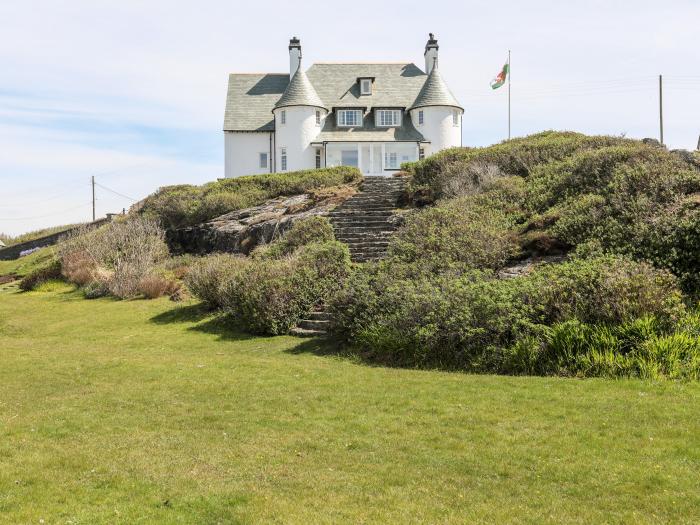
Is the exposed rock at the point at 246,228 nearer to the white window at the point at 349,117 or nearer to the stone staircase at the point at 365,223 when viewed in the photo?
the stone staircase at the point at 365,223

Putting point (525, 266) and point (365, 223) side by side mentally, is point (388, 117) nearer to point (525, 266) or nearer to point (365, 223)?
point (365, 223)

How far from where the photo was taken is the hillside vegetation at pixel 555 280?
1027 centimetres

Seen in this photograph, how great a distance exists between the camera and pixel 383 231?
21.2m

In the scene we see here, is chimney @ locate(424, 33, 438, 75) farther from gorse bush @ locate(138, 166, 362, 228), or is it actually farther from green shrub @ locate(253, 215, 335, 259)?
green shrub @ locate(253, 215, 335, 259)

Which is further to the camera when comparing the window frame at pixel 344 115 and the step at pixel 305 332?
the window frame at pixel 344 115

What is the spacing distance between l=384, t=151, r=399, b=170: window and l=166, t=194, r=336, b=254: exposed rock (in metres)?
13.8

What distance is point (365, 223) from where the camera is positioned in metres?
22.4

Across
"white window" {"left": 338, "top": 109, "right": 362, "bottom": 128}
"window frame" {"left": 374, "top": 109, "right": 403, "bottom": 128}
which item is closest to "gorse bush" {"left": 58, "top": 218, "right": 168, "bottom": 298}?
"white window" {"left": 338, "top": 109, "right": 362, "bottom": 128}

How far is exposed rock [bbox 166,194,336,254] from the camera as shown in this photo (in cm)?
2488

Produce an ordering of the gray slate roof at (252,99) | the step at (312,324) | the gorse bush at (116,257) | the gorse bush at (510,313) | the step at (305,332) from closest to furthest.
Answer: the gorse bush at (510,313) → the step at (305,332) → the step at (312,324) → the gorse bush at (116,257) → the gray slate roof at (252,99)

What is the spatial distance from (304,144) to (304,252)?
2478 centimetres

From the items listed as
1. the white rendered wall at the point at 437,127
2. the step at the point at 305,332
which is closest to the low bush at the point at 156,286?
the step at the point at 305,332

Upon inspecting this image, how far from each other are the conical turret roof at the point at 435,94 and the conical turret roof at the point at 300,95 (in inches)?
263

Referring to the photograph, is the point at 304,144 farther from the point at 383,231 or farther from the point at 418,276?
the point at 418,276
